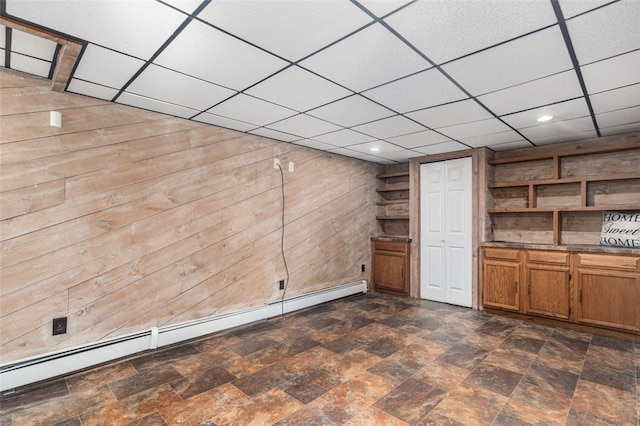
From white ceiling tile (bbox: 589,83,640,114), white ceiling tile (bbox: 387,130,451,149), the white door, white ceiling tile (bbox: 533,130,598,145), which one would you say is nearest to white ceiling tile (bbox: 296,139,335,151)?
white ceiling tile (bbox: 387,130,451,149)

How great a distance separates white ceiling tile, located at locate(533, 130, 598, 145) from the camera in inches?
148

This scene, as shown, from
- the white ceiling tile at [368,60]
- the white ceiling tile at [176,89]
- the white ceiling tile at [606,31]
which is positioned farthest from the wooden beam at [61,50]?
the white ceiling tile at [606,31]

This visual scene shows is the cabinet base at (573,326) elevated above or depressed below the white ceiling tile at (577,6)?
below

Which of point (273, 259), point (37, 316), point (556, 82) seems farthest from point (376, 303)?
point (37, 316)

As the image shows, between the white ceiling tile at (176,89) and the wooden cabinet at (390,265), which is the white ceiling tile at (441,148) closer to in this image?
the wooden cabinet at (390,265)

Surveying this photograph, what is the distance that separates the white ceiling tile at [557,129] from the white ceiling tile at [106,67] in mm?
3972

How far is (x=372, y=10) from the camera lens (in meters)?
1.61

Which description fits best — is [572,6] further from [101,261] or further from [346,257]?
[346,257]

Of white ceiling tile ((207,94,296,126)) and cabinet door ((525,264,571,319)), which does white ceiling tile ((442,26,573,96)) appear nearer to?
white ceiling tile ((207,94,296,126))

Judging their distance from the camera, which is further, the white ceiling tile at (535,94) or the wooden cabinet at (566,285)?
the wooden cabinet at (566,285)

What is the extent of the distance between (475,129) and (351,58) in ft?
7.31

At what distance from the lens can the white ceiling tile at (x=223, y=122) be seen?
3261mm

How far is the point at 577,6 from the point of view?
156 cm

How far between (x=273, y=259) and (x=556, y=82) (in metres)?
3.40
